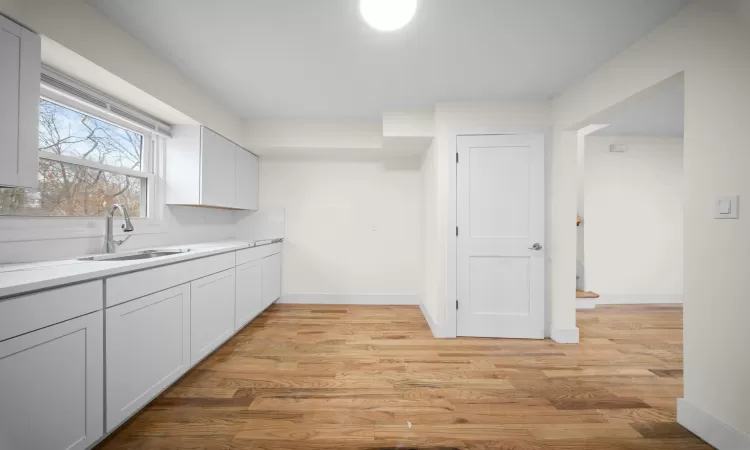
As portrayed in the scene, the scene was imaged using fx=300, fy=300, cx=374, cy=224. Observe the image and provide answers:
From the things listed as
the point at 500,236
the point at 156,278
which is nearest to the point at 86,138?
the point at 156,278

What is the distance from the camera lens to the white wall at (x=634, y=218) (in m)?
4.41

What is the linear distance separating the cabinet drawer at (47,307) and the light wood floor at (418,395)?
0.82 m

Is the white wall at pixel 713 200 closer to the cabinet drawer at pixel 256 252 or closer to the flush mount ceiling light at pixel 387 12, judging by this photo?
the flush mount ceiling light at pixel 387 12

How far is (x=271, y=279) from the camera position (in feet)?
13.0

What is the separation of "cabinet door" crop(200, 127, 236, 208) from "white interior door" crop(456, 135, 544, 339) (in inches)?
102

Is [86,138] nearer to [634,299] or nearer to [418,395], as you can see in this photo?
[418,395]

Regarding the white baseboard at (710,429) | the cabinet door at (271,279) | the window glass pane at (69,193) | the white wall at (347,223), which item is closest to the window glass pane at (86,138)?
the window glass pane at (69,193)

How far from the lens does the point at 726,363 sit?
1553mm

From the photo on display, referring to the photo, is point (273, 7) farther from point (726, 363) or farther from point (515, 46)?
point (726, 363)

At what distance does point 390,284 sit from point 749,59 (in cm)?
376

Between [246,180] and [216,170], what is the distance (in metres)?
0.77

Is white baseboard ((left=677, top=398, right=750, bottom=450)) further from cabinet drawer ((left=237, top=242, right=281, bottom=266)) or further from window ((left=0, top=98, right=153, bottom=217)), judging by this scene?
window ((left=0, top=98, right=153, bottom=217))

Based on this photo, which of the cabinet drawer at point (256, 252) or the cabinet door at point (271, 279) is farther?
the cabinet door at point (271, 279)

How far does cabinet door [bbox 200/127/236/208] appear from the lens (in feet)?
9.87
